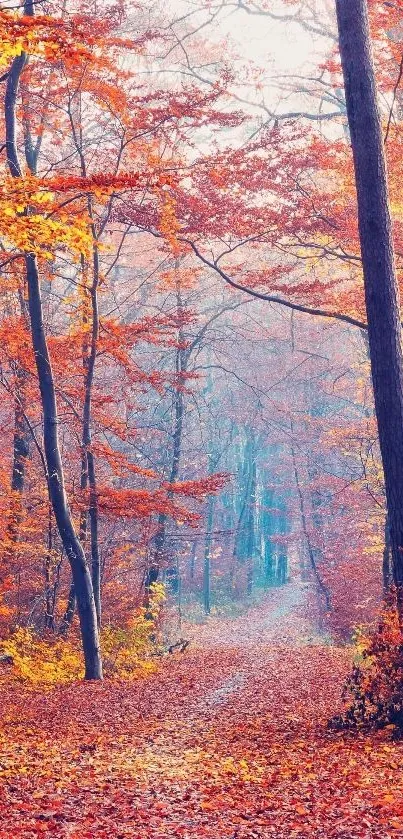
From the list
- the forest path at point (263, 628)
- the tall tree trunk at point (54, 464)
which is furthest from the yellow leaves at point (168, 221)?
the forest path at point (263, 628)

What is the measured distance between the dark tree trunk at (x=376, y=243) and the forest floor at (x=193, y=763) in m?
2.13

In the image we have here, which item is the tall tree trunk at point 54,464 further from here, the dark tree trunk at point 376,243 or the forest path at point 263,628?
the forest path at point 263,628

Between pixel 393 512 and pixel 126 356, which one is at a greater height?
pixel 126 356

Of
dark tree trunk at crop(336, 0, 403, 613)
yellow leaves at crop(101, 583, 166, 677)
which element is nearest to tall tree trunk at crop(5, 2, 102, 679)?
yellow leaves at crop(101, 583, 166, 677)

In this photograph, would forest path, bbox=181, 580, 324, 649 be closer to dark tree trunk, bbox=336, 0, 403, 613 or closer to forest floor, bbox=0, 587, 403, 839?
forest floor, bbox=0, 587, 403, 839

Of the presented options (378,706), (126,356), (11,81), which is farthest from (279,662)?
(11,81)

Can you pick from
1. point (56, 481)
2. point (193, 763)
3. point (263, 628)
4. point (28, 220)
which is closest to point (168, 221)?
point (56, 481)

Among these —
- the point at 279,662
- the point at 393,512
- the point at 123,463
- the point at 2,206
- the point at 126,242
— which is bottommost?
the point at 279,662

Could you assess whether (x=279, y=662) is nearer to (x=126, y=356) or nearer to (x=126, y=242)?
(x=126, y=356)

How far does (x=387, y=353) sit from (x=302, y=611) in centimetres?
2504

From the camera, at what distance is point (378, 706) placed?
26.7 ft

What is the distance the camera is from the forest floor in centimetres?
539

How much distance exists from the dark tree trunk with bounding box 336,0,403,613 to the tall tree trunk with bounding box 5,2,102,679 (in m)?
5.49

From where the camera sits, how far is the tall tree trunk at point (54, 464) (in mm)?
12734
